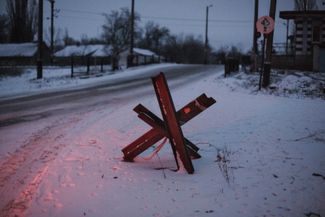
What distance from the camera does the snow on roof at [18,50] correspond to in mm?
53781

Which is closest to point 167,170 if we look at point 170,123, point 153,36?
point 170,123

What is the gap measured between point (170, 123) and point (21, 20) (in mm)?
58442

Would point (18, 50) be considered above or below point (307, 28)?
below

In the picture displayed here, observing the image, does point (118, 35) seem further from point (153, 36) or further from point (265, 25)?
point (153, 36)

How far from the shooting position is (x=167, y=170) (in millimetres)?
4836

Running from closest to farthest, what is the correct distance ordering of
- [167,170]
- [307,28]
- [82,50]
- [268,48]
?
[167,170] < [268,48] < [307,28] < [82,50]

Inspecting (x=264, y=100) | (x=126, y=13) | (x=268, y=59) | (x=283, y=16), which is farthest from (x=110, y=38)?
(x=264, y=100)

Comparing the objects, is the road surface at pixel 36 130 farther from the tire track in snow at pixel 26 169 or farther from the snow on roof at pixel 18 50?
the snow on roof at pixel 18 50

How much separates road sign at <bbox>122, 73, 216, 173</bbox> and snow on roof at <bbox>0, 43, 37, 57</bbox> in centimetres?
5317

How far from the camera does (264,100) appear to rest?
1090 cm

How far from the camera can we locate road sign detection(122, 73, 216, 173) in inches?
177

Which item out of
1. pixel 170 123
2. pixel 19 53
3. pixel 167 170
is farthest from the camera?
pixel 19 53

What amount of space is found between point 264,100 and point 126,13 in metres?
35.2

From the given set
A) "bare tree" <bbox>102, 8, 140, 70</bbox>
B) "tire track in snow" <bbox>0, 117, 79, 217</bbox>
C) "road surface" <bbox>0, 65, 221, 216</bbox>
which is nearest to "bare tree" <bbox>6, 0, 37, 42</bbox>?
"bare tree" <bbox>102, 8, 140, 70</bbox>
